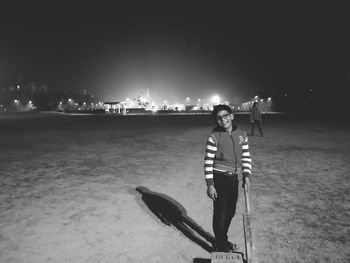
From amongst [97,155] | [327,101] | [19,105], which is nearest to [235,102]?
[327,101]

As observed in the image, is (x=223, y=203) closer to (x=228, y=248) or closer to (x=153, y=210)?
(x=228, y=248)

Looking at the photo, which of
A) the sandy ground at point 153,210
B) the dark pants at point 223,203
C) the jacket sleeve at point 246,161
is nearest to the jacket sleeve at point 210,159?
the dark pants at point 223,203

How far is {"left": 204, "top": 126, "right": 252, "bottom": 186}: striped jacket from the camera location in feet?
11.8

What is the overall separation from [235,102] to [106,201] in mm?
132133

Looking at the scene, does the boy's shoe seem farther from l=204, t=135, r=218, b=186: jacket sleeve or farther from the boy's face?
the boy's face

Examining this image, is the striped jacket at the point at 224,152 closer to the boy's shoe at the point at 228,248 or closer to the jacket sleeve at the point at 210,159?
the jacket sleeve at the point at 210,159

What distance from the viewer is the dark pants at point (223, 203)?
3.69m

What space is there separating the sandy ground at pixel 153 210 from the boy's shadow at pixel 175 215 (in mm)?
19

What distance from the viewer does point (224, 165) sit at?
367cm

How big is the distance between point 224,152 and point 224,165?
0.18 metres

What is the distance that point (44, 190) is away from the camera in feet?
21.2

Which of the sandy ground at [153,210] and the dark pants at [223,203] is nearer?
the dark pants at [223,203]

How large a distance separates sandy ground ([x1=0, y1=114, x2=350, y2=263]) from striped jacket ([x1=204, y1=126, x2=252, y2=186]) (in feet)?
3.77

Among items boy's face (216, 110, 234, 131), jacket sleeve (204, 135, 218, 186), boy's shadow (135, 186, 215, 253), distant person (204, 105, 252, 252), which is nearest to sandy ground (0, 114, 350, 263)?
boy's shadow (135, 186, 215, 253)
